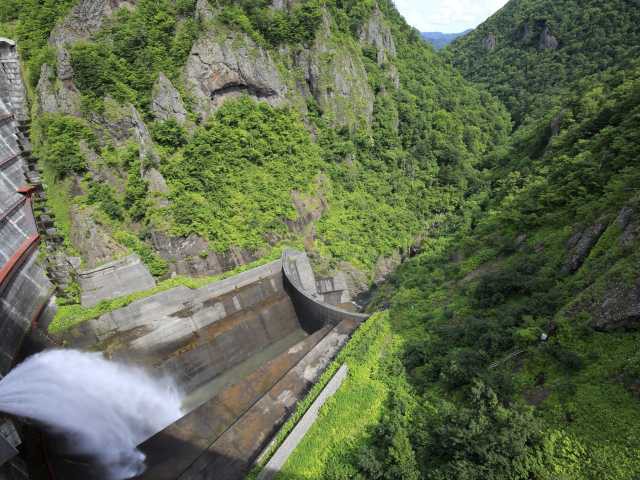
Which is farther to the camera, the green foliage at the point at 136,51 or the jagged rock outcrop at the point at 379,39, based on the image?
the jagged rock outcrop at the point at 379,39

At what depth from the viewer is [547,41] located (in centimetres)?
6481

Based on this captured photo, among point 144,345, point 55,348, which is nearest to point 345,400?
point 144,345

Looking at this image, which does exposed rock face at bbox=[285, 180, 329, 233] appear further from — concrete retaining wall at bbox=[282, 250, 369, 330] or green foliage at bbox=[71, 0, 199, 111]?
green foliage at bbox=[71, 0, 199, 111]

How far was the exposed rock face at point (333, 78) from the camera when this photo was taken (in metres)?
36.2

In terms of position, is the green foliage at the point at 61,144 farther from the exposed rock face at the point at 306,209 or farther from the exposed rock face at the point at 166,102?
the exposed rock face at the point at 306,209

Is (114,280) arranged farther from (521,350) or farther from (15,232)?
(521,350)

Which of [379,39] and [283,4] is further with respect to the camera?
[379,39]

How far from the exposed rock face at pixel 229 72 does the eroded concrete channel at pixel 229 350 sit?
626 inches

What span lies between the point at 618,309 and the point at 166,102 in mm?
30029

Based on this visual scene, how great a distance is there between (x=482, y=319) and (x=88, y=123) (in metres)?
26.3

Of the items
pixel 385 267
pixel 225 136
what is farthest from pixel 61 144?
pixel 385 267

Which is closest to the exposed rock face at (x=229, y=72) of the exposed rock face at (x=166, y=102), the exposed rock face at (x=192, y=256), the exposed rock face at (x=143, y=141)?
the exposed rock face at (x=166, y=102)

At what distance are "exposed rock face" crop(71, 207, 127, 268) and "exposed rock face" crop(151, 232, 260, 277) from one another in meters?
2.91

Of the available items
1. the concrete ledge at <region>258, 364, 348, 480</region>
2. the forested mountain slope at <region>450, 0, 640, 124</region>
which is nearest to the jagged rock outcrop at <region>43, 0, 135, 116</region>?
A: the concrete ledge at <region>258, 364, 348, 480</region>
